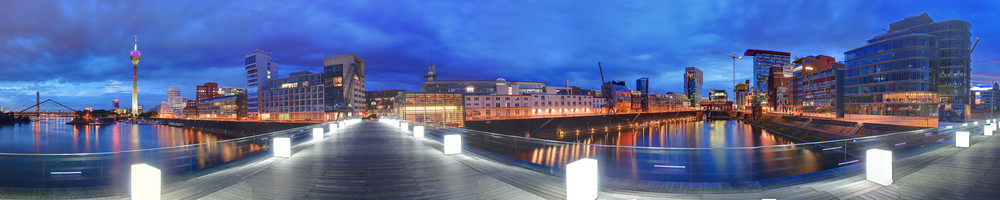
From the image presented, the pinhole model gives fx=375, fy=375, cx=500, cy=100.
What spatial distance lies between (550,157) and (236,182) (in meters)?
7.05

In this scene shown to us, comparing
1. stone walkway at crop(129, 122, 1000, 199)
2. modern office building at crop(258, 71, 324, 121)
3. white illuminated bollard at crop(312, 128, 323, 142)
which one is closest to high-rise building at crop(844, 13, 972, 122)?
stone walkway at crop(129, 122, 1000, 199)

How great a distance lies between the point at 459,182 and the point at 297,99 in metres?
110

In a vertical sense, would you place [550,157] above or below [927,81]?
below

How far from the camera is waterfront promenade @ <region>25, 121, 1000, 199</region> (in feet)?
22.6

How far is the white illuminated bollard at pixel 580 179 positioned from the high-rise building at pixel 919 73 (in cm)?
6762

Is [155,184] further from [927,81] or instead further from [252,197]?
[927,81]

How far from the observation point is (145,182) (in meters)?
5.85

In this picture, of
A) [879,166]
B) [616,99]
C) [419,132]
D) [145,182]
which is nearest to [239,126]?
[419,132]

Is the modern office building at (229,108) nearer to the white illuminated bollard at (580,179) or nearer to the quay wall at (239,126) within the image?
the quay wall at (239,126)

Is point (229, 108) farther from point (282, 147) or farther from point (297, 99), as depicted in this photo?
point (282, 147)

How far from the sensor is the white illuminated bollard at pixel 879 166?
7.47 meters

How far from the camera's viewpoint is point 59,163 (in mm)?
8000

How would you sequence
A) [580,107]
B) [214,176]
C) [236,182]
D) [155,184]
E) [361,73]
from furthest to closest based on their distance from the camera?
1. [361,73]
2. [580,107]
3. [214,176]
4. [236,182]
5. [155,184]

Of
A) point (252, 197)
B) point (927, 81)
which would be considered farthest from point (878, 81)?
point (252, 197)
